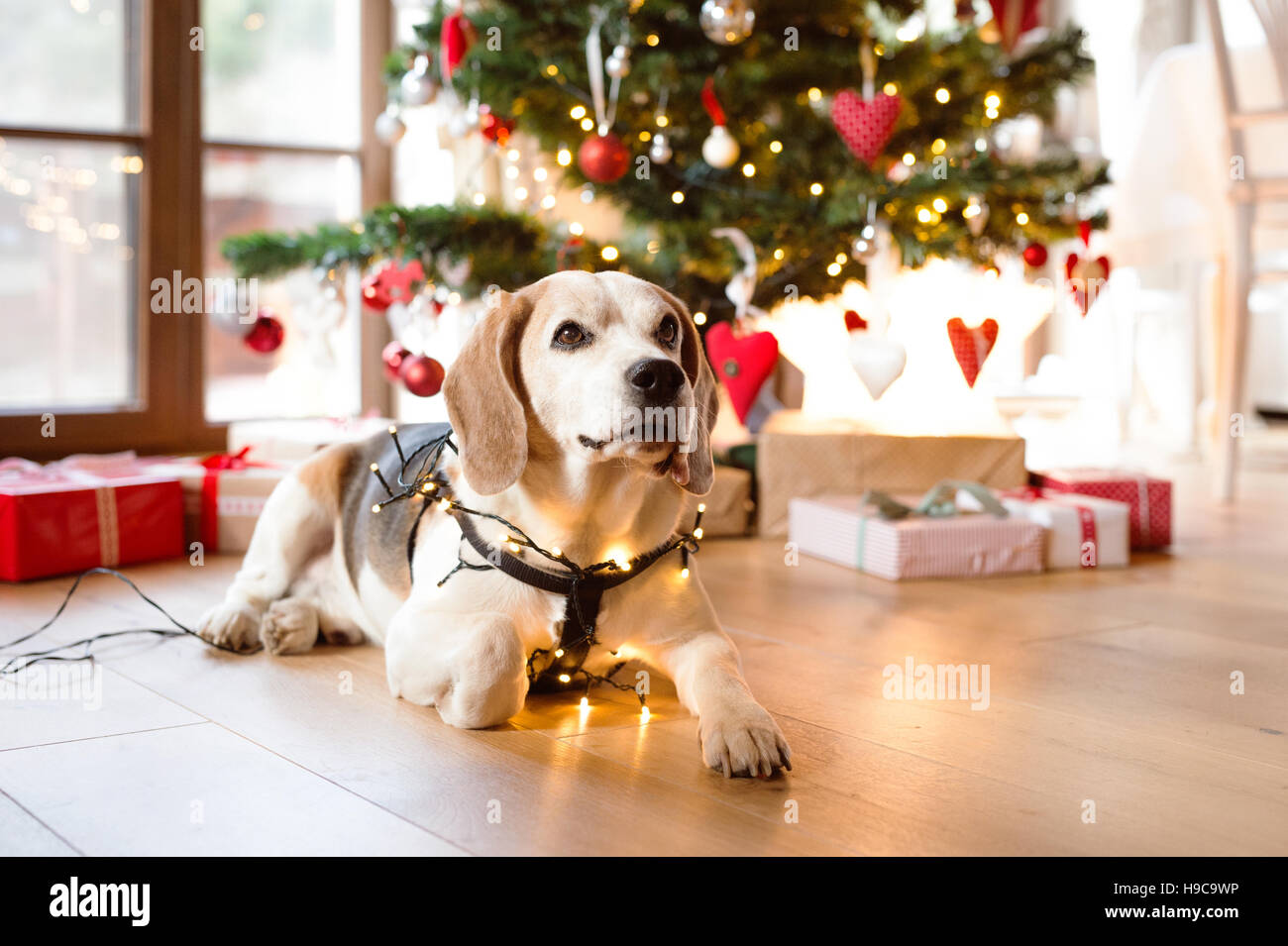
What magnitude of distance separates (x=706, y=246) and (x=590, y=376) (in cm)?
199

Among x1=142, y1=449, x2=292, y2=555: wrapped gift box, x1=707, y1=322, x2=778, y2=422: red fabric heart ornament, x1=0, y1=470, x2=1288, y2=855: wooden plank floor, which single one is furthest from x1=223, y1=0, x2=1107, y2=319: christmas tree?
x1=0, y1=470, x2=1288, y2=855: wooden plank floor

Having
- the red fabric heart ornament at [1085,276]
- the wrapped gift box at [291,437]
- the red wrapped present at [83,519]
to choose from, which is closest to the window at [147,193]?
the wrapped gift box at [291,437]

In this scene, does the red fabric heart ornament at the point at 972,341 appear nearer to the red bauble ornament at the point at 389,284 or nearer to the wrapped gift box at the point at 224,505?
the red bauble ornament at the point at 389,284

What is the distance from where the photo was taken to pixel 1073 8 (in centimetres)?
748

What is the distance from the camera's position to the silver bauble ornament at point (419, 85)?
10.5 feet

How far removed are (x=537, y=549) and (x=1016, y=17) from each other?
594cm

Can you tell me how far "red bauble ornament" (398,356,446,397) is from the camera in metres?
3.26

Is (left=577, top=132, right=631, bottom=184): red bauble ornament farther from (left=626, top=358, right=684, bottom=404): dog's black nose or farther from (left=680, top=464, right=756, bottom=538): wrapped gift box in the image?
(left=626, top=358, right=684, bottom=404): dog's black nose

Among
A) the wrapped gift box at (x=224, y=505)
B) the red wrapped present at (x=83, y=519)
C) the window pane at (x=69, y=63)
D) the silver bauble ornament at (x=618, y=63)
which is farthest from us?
the window pane at (x=69, y=63)

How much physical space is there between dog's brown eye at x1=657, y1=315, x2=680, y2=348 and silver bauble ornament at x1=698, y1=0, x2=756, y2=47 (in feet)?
4.49

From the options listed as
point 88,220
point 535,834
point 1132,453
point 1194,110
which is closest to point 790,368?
point 1132,453

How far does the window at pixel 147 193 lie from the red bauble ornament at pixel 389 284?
1.06 metres

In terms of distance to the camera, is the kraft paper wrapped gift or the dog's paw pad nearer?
the dog's paw pad
